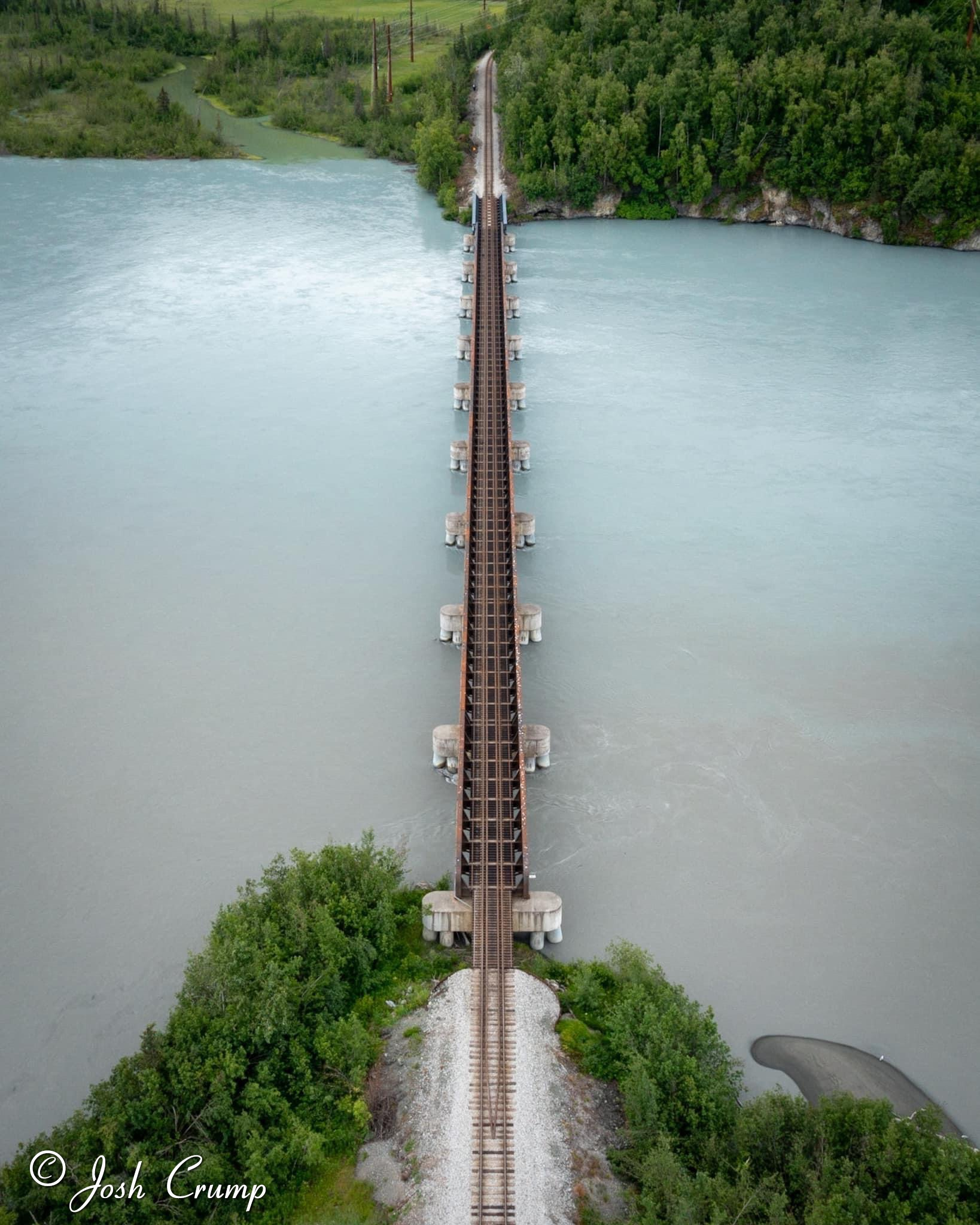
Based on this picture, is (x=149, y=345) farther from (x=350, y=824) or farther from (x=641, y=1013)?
(x=641, y=1013)

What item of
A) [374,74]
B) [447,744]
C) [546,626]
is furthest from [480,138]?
[447,744]

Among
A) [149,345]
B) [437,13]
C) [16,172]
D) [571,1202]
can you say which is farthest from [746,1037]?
[437,13]

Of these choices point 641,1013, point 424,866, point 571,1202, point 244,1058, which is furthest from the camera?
point 424,866

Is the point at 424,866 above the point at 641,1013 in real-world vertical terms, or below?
above

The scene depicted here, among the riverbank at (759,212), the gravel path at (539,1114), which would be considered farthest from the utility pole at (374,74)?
the gravel path at (539,1114)

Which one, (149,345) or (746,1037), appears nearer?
(746,1037)

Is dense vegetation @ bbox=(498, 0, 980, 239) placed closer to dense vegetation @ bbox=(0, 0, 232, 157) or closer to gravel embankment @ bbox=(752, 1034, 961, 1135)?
dense vegetation @ bbox=(0, 0, 232, 157)

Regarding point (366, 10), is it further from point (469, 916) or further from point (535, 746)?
point (469, 916)
